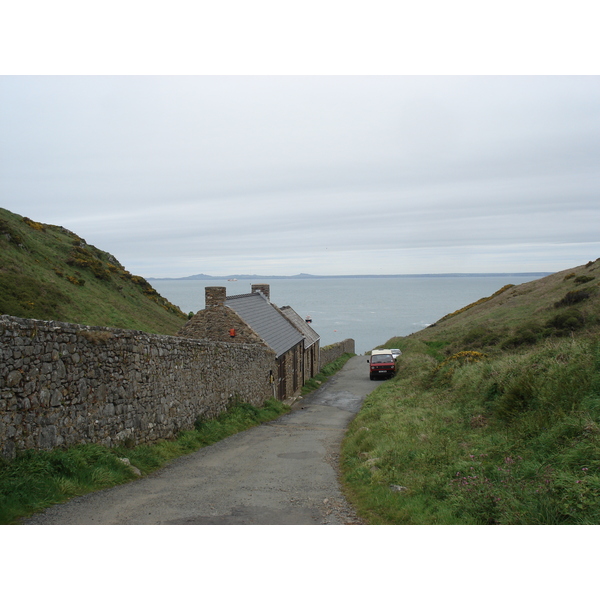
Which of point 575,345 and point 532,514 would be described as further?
point 575,345

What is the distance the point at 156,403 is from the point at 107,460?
8.81 ft

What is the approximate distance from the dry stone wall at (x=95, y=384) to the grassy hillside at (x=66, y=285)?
53.9ft

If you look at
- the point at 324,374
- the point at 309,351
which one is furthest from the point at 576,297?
the point at 324,374

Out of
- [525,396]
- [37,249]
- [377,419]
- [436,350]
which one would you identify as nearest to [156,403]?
[377,419]

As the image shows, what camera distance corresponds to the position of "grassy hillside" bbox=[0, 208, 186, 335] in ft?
96.6

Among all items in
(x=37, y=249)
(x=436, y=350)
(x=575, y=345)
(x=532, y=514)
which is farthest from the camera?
(x=37, y=249)

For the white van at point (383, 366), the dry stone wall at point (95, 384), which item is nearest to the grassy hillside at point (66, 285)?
the dry stone wall at point (95, 384)

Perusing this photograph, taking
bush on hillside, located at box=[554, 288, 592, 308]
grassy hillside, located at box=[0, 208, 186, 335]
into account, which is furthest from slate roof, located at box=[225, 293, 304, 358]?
bush on hillside, located at box=[554, 288, 592, 308]

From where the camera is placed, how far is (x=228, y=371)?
53.8 feet

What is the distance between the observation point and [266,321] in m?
27.7

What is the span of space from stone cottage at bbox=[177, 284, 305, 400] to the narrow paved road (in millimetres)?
8759

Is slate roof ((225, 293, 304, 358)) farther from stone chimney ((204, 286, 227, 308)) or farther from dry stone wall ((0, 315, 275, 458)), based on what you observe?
dry stone wall ((0, 315, 275, 458))

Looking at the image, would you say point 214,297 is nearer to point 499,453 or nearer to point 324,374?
point 499,453

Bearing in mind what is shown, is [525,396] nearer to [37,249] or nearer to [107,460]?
[107,460]
